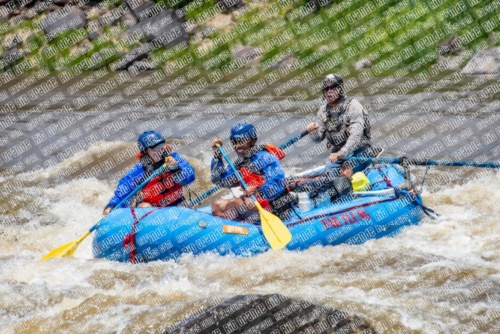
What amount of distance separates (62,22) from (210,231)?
1675 cm

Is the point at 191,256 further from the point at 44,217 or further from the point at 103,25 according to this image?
the point at 103,25

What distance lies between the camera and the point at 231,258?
7020 millimetres

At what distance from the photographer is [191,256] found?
7.05 m

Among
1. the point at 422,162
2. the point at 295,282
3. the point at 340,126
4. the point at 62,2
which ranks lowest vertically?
the point at 295,282

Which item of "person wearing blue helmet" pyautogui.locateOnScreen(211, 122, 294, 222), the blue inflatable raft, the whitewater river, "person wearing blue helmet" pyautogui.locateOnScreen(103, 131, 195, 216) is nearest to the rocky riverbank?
the whitewater river

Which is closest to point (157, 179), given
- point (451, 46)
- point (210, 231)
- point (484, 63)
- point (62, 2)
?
point (210, 231)

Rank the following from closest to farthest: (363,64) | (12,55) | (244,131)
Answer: (244,131), (363,64), (12,55)

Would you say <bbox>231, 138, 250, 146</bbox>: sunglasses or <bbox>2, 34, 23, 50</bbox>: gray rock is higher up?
<bbox>2, 34, 23, 50</bbox>: gray rock

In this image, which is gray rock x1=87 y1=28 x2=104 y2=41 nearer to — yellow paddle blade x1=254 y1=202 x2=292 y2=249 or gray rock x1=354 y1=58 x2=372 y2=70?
gray rock x1=354 y1=58 x2=372 y2=70

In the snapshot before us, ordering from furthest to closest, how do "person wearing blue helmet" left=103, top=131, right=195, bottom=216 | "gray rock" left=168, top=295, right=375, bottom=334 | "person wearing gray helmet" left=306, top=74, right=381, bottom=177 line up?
"person wearing gray helmet" left=306, top=74, right=381, bottom=177
"person wearing blue helmet" left=103, top=131, right=195, bottom=216
"gray rock" left=168, top=295, right=375, bottom=334

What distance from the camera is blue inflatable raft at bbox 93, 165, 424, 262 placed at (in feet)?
23.0

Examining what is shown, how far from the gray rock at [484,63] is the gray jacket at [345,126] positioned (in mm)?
6939

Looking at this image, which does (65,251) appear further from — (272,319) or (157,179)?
(272,319)

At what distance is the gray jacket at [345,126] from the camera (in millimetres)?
8031
